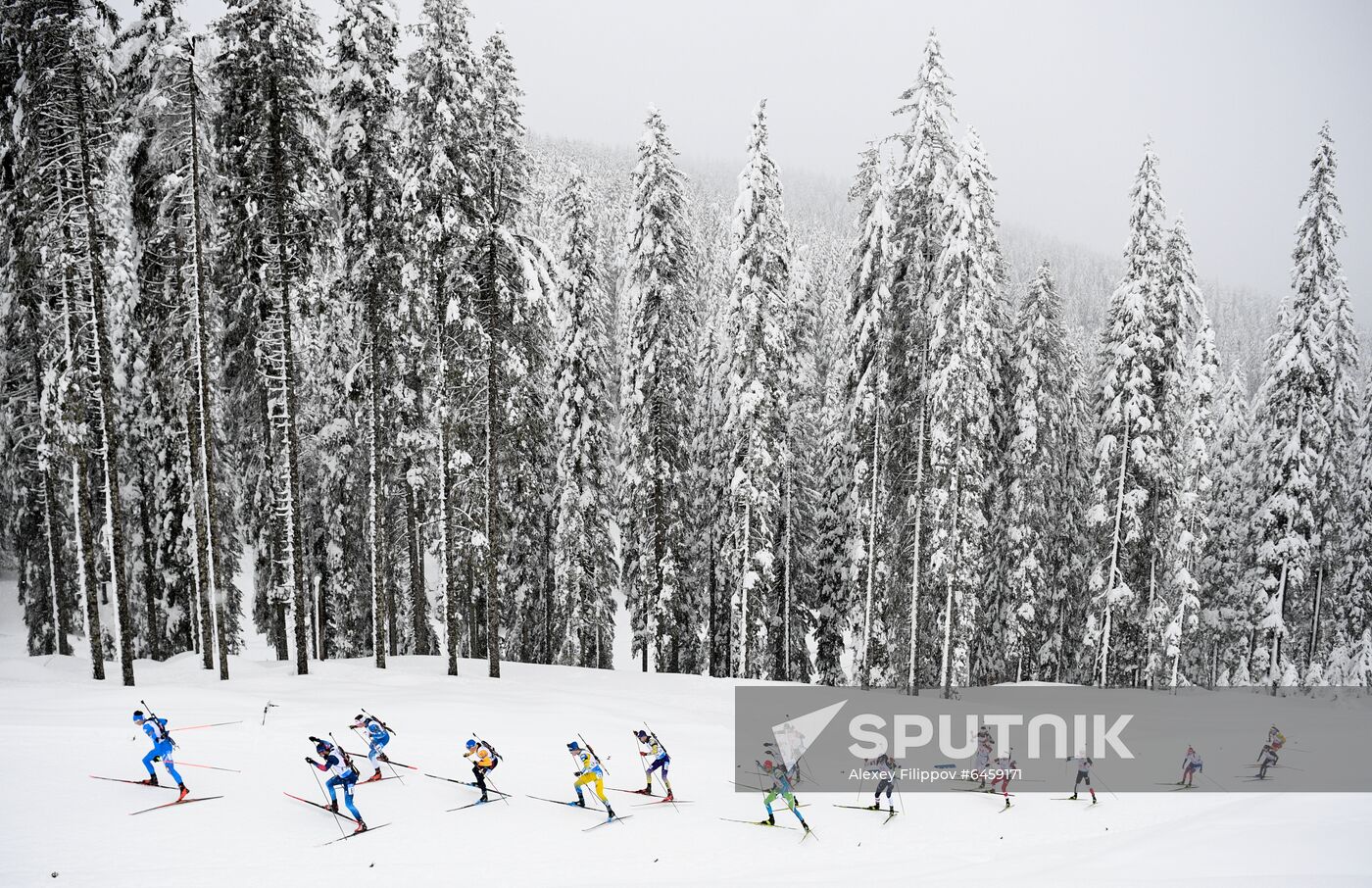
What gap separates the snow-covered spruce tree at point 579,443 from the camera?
2828 centimetres

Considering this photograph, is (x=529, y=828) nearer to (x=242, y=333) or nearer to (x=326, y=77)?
(x=242, y=333)

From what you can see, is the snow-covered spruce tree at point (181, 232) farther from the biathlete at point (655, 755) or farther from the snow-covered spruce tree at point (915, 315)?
the snow-covered spruce tree at point (915, 315)

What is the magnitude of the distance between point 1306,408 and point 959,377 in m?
16.7

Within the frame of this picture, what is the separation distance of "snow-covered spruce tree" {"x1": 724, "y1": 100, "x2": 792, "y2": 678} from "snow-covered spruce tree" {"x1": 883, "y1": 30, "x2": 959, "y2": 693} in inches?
163

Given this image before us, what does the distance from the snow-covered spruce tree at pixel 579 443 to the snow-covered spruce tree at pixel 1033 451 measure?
57.8 ft

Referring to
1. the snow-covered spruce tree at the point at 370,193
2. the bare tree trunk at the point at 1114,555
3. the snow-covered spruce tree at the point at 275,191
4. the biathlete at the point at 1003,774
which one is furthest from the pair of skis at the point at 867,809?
the bare tree trunk at the point at 1114,555

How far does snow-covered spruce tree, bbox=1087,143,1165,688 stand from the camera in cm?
2622

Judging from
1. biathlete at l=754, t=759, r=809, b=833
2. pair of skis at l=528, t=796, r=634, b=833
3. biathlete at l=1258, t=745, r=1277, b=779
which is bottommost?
biathlete at l=1258, t=745, r=1277, b=779

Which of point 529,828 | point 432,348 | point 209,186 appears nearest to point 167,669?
point 432,348

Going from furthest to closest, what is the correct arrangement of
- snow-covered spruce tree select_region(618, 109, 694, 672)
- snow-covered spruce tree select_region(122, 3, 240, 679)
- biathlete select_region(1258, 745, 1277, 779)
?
snow-covered spruce tree select_region(618, 109, 694, 672) → snow-covered spruce tree select_region(122, 3, 240, 679) → biathlete select_region(1258, 745, 1277, 779)

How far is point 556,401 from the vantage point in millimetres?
31703

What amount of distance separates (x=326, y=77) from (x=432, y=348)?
26.2 ft

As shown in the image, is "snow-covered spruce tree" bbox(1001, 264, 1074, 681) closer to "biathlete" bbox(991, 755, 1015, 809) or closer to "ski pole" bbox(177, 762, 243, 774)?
"biathlete" bbox(991, 755, 1015, 809)

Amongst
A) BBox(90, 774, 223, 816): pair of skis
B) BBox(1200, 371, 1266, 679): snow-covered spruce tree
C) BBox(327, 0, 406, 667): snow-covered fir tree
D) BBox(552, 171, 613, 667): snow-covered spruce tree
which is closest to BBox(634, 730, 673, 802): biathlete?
BBox(90, 774, 223, 816): pair of skis
